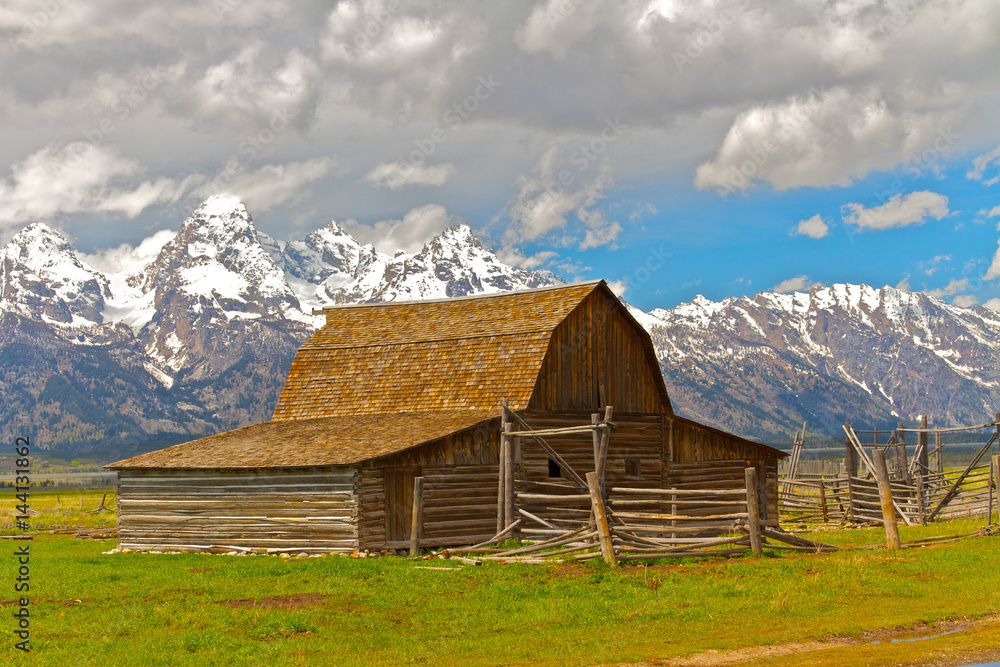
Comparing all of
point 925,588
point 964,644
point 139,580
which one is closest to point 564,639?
point 964,644

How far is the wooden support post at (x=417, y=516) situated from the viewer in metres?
26.8

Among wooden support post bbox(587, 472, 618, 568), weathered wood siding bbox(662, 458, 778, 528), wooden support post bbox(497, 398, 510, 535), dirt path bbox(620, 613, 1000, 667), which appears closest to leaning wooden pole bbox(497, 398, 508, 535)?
wooden support post bbox(497, 398, 510, 535)

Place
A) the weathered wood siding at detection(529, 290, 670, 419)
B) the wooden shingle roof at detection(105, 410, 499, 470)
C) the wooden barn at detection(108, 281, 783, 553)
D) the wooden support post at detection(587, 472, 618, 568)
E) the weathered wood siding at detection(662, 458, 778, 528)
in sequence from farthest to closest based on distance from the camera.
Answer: the weathered wood siding at detection(662, 458, 778, 528), the weathered wood siding at detection(529, 290, 670, 419), the wooden barn at detection(108, 281, 783, 553), the wooden shingle roof at detection(105, 410, 499, 470), the wooden support post at detection(587, 472, 618, 568)

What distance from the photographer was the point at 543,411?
1278 inches

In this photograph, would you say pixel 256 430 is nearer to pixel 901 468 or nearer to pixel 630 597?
pixel 630 597

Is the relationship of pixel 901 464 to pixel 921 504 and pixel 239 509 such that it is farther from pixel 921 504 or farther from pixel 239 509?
pixel 239 509

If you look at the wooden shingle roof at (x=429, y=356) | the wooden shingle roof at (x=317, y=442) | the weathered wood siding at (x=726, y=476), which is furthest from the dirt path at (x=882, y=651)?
the weathered wood siding at (x=726, y=476)

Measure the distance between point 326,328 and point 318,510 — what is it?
46.8 feet

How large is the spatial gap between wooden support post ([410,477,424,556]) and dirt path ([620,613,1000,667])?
1333 centimetres

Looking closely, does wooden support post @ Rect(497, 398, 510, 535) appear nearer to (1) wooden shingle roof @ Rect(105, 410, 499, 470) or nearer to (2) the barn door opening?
(1) wooden shingle roof @ Rect(105, 410, 499, 470)

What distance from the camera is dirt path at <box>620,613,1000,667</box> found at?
13.8 m

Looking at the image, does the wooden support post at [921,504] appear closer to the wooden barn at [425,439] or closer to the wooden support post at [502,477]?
the wooden barn at [425,439]

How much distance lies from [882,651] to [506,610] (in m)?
6.39

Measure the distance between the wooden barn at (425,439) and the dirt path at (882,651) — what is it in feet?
46.1
